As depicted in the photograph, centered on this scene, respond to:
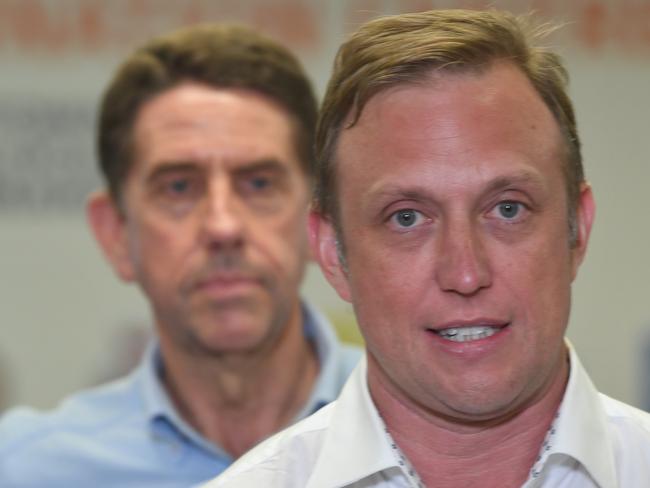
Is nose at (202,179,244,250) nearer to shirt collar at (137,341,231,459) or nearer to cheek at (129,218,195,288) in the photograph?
cheek at (129,218,195,288)

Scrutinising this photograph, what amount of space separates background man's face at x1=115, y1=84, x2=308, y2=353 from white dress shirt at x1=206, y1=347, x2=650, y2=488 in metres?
1.13

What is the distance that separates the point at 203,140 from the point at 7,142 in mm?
1531

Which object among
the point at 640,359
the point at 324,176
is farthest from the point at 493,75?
the point at 640,359

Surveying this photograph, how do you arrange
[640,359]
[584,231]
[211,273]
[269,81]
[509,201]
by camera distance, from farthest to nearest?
[640,359]
[269,81]
[211,273]
[584,231]
[509,201]

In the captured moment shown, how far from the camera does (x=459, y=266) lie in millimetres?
1805

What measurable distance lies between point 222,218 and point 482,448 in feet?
4.38

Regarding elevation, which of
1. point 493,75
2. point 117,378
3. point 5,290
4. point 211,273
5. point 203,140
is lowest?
point 117,378

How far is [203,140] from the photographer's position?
3248 millimetres

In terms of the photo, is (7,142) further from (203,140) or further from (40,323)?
(203,140)

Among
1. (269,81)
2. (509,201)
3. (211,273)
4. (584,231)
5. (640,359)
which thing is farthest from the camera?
(640,359)

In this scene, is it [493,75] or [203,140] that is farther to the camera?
[203,140]

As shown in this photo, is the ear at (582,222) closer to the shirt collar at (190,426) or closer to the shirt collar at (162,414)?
the shirt collar at (190,426)

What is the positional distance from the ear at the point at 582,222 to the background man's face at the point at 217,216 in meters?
1.27

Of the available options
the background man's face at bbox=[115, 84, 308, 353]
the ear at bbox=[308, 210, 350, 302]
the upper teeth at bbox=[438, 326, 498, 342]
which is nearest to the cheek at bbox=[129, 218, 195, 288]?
the background man's face at bbox=[115, 84, 308, 353]
